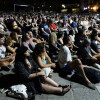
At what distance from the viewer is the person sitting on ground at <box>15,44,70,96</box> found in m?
2.88

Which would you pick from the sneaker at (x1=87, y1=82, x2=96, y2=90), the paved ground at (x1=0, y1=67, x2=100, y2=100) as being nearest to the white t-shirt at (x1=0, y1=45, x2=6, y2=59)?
the paved ground at (x1=0, y1=67, x2=100, y2=100)

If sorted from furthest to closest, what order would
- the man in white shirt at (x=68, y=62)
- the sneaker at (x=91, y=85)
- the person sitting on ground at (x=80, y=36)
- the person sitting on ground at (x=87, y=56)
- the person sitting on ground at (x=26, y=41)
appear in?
the person sitting on ground at (x=80, y=36) < the person sitting on ground at (x=26, y=41) < the person sitting on ground at (x=87, y=56) < the man in white shirt at (x=68, y=62) < the sneaker at (x=91, y=85)

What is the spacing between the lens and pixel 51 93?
3.13m

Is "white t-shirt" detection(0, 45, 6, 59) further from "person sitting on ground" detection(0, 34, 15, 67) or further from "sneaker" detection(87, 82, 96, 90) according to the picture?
"sneaker" detection(87, 82, 96, 90)

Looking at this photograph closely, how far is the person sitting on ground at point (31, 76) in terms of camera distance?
2885mm

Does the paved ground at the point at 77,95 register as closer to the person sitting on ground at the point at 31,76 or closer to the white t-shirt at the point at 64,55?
the person sitting on ground at the point at 31,76

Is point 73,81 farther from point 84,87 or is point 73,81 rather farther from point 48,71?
point 48,71

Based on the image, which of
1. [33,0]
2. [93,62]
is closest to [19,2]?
[33,0]

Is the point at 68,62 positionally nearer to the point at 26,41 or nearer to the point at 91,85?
the point at 91,85

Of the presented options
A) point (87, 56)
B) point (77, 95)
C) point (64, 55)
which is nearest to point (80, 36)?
point (87, 56)

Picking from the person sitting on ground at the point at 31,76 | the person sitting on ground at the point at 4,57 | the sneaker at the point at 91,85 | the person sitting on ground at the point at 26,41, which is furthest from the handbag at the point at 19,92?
the person sitting on ground at the point at 26,41

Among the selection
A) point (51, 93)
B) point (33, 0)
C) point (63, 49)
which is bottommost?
point (51, 93)

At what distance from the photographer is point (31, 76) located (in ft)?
9.55

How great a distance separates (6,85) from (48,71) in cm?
112
